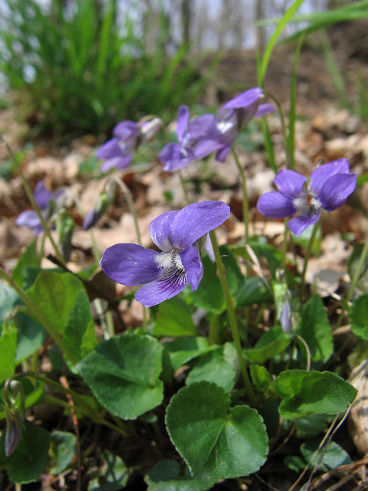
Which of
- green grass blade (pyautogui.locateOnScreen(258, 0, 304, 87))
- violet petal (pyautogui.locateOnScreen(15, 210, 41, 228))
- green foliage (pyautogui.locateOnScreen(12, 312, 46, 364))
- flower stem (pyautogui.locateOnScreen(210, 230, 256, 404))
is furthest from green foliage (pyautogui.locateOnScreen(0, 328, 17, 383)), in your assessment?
green grass blade (pyautogui.locateOnScreen(258, 0, 304, 87))

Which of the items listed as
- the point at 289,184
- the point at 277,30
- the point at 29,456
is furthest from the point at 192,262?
the point at 277,30

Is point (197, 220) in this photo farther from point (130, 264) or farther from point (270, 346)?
point (270, 346)

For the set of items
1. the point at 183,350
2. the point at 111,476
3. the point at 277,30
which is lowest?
the point at 111,476

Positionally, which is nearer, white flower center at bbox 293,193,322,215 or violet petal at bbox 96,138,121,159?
white flower center at bbox 293,193,322,215

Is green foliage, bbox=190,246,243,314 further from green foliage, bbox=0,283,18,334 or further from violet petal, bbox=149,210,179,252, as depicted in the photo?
green foliage, bbox=0,283,18,334

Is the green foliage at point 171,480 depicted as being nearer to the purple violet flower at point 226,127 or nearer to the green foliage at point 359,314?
the green foliage at point 359,314

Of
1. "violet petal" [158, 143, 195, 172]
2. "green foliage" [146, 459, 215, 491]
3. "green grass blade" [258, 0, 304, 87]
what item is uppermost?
"green grass blade" [258, 0, 304, 87]

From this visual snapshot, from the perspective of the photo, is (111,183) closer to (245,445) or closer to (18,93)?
(245,445)

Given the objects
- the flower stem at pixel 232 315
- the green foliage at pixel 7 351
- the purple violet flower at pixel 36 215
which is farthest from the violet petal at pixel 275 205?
the purple violet flower at pixel 36 215
